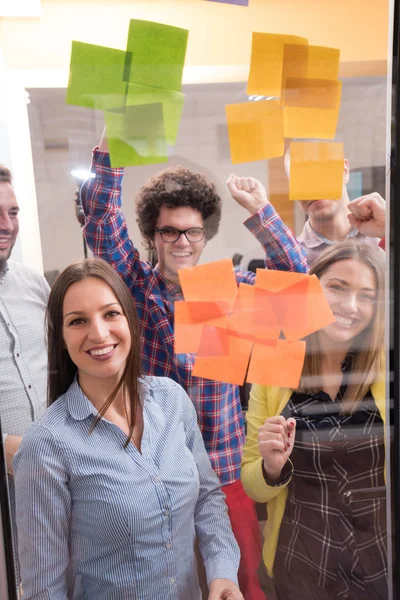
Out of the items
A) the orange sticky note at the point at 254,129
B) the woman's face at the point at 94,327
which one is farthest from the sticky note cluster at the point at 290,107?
the woman's face at the point at 94,327

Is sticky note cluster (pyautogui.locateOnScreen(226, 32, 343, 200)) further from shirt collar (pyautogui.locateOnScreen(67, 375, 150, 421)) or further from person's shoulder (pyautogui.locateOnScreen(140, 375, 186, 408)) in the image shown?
shirt collar (pyautogui.locateOnScreen(67, 375, 150, 421))

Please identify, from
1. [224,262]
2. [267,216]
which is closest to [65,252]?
[224,262]

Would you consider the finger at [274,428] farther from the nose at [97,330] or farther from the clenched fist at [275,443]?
the nose at [97,330]

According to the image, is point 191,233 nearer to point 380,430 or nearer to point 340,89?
point 340,89

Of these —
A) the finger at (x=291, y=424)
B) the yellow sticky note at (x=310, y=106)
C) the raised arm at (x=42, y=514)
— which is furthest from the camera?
the finger at (x=291, y=424)

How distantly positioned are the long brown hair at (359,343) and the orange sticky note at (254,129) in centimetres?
30

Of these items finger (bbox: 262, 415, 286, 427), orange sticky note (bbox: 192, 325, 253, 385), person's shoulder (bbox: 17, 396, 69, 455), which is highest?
orange sticky note (bbox: 192, 325, 253, 385)

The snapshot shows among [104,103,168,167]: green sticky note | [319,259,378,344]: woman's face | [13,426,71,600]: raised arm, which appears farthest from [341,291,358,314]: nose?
[13,426,71,600]: raised arm

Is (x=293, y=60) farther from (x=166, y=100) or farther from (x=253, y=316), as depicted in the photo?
(x=253, y=316)

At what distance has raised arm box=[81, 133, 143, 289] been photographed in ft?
3.80

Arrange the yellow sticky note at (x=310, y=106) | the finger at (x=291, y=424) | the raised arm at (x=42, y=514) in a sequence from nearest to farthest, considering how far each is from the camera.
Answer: the raised arm at (x=42, y=514) < the yellow sticky note at (x=310, y=106) < the finger at (x=291, y=424)

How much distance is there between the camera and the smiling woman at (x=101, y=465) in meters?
1.14

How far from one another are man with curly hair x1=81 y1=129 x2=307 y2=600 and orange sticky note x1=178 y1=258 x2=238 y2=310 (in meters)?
0.02

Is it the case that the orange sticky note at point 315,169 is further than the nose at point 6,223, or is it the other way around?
the orange sticky note at point 315,169
